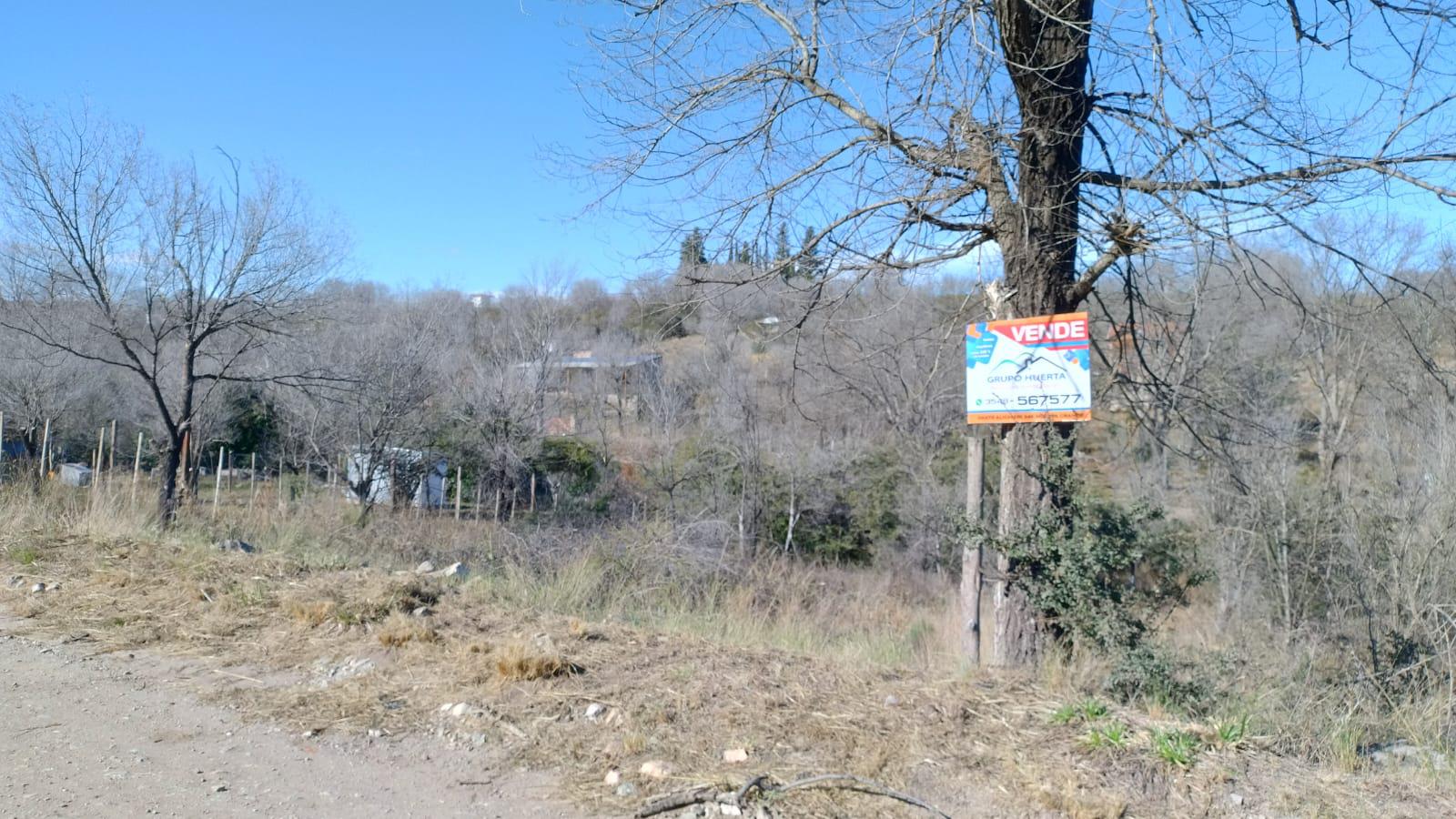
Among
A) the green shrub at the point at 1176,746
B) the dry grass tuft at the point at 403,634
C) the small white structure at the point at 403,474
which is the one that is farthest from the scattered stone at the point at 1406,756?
the small white structure at the point at 403,474

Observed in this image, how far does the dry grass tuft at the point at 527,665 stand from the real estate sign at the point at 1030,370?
2.85 m

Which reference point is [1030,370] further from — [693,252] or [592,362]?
[592,362]

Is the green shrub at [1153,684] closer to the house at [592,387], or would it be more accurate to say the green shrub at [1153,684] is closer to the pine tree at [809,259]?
the pine tree at [809,259]

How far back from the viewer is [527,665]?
5395mm

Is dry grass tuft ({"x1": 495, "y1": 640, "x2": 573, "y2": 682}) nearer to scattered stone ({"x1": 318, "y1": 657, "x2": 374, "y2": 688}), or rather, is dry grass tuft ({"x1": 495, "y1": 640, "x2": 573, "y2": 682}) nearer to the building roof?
scattered stone ({"x1": 318, "y1": 657, "x2": 374, "y2": 688})

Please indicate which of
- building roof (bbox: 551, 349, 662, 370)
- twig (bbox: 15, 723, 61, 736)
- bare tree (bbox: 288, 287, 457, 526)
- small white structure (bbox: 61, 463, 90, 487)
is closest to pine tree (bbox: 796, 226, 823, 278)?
twig (bbox: 15, 723, 61, 736)

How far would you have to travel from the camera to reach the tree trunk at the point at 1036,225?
609cm

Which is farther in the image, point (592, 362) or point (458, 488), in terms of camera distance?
point (592, 362)

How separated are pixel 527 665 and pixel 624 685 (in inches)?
21.7

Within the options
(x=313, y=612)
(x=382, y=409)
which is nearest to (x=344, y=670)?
(x=313, y=612)

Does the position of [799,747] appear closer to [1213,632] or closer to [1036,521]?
[1036,521]

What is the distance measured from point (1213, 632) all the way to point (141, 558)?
12.4 metres

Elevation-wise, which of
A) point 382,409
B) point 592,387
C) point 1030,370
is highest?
point 592,387

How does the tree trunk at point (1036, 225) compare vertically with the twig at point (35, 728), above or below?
above
